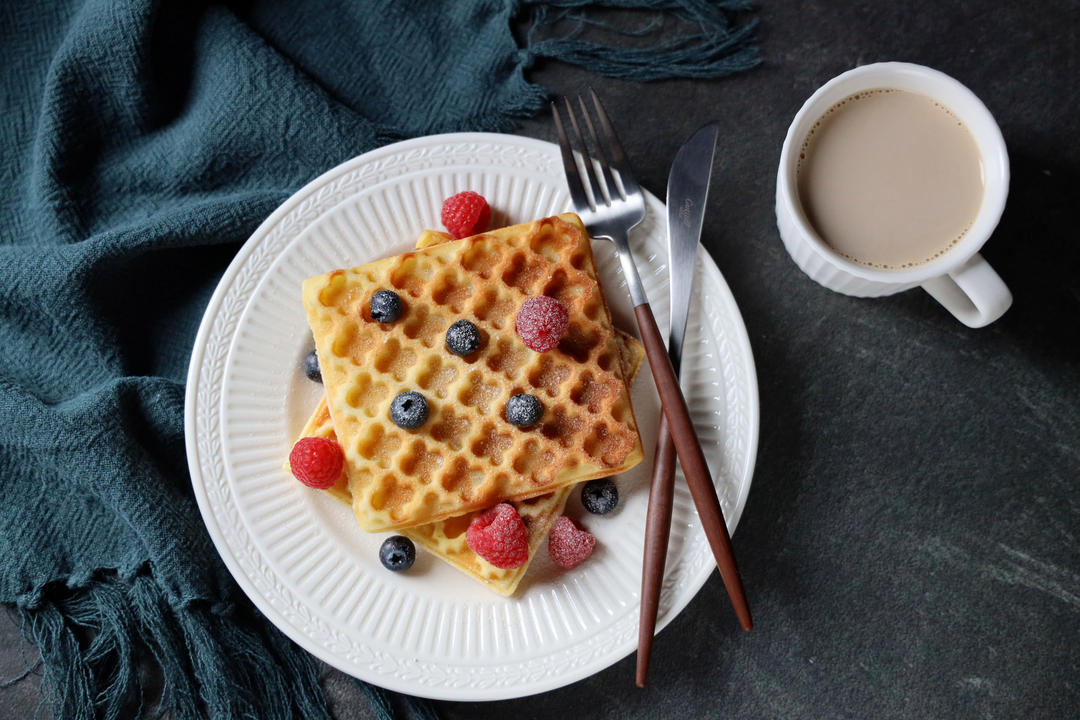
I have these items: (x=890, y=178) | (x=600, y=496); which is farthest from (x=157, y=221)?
(x=890, y=178)

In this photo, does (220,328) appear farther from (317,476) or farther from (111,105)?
(111,105)

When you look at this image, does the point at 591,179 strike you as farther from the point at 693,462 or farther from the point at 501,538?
the point at 501,538

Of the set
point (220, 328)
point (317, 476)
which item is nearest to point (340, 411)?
point (317, 476)

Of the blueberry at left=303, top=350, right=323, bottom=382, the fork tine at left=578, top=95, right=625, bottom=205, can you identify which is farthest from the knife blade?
the blueberry at left=303, top=350, right=323, bottom=382

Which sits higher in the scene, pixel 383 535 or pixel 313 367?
pixel 313 367

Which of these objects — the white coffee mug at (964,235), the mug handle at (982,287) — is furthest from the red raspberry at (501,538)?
the mug handle at (982,287)

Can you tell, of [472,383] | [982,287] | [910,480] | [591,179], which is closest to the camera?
[982,287]

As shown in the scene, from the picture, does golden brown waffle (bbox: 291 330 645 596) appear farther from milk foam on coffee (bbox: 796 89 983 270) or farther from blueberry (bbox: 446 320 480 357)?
milk foam on coffee (bbox: 796 89 983 270)
